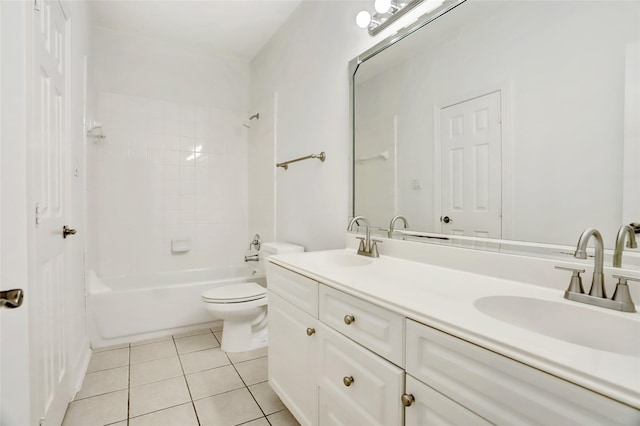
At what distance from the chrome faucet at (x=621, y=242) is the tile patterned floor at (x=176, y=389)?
1440 mm

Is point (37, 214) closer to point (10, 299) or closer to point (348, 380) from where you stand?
point (10, 299)

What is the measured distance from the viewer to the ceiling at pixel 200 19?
2.43 m

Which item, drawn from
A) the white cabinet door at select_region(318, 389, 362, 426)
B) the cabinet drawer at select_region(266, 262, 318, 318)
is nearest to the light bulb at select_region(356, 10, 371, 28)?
the cabinet drawer at select_region(266, 262, 318, 318)

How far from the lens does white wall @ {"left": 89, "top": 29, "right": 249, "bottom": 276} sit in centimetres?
285

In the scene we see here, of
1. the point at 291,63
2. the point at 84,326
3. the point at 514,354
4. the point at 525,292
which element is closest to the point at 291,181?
the point at 291,63

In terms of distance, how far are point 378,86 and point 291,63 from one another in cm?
120

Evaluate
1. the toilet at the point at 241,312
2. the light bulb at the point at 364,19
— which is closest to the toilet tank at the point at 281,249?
the toilet at the point at 241,312

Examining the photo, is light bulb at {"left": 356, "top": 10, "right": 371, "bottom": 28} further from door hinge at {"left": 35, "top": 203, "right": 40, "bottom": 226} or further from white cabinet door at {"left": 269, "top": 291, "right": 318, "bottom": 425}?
door hinge at {"left": 35, "top": 203, "right": 40, "bottom": 226}

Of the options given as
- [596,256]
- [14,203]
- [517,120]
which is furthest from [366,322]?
[14,203]

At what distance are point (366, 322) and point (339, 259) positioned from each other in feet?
2.39

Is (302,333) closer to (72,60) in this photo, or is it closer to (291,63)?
(72,60)

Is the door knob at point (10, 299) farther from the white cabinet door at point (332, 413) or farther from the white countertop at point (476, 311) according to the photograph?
the white cabinet door at point (332, 413)

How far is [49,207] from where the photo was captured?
1.24m

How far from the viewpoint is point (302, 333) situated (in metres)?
1.32
